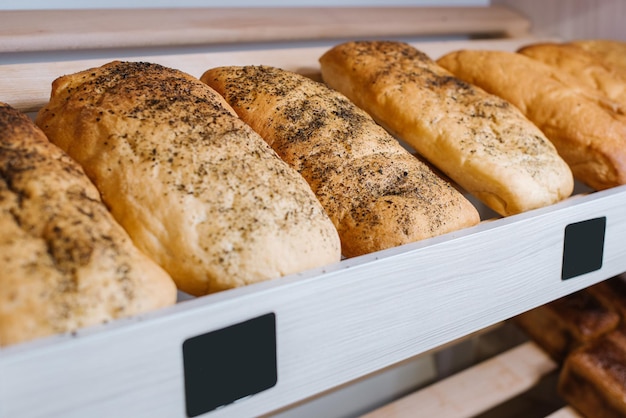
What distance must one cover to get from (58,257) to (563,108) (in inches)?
49.7

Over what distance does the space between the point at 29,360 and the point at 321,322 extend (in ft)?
1.25

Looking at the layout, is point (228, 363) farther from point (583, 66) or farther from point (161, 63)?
point (583, 66)

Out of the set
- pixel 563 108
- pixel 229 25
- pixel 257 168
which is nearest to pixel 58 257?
pixel 257 168

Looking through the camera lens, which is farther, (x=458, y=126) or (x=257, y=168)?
(x=458, y=126)

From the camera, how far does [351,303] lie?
87cm

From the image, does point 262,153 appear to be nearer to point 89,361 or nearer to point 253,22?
point 89,361

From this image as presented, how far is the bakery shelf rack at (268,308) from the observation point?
684 mm

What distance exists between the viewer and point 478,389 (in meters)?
1.79

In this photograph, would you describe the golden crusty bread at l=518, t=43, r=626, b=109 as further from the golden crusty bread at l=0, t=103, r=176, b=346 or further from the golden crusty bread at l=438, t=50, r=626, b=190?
the golden crusty bread at l=0, t=103, r=176, b=346

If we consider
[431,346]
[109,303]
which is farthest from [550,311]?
→ [109,303]

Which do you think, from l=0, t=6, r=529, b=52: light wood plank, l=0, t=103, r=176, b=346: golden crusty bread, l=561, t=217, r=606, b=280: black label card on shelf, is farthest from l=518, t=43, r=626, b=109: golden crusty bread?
l=0, t=103, r=176, b=346: golden crusty bread

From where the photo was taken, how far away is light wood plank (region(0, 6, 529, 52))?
1358mm

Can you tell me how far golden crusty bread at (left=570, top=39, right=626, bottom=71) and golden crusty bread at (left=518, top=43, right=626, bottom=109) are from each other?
0.05m

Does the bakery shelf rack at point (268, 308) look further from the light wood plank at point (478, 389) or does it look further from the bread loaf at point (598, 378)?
the light wood plank at point (478, 389)
